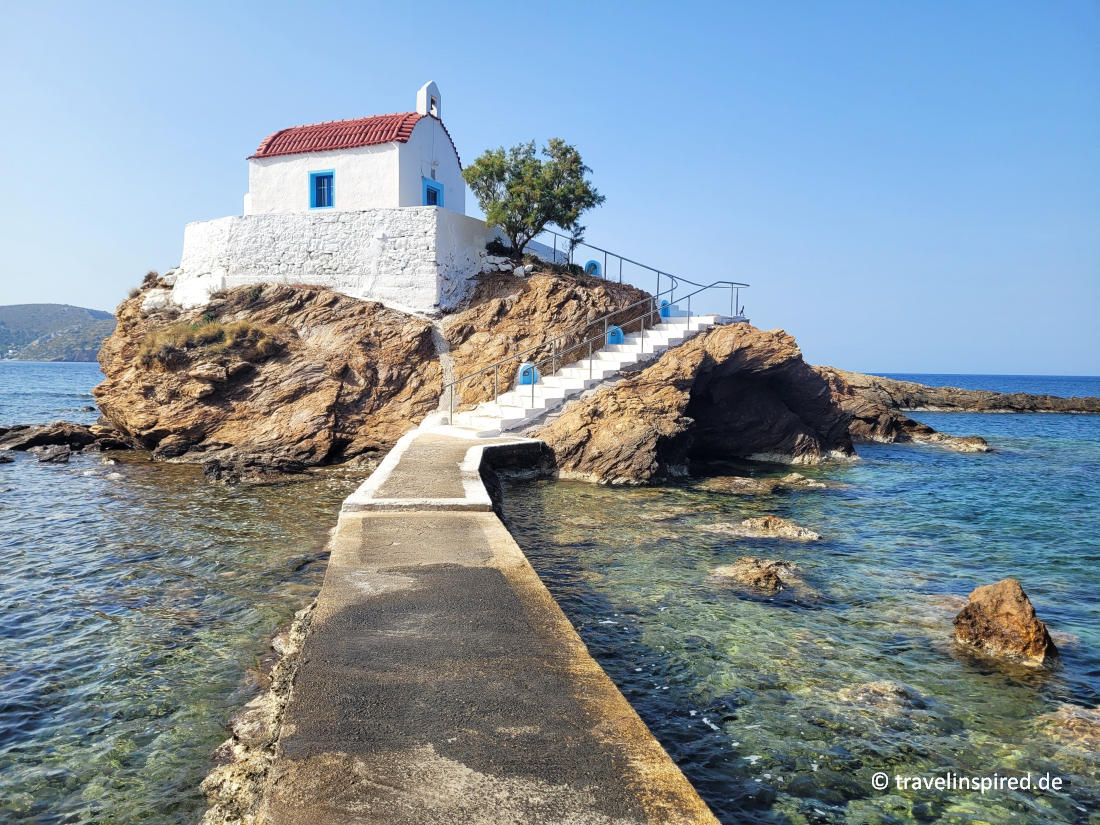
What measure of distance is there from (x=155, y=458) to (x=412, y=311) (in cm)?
820

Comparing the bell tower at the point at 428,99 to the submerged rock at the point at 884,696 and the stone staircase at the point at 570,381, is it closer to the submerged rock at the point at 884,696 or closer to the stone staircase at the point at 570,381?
the stone staircase at the point at 570,381

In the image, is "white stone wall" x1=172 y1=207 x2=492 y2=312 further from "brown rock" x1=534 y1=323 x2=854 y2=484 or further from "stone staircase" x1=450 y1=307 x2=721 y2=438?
"brown rock" x1=534 y1=323 x2=854 y2=484

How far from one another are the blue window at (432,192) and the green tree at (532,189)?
1.28 meters

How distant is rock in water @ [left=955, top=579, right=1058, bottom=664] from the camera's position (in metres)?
6.68

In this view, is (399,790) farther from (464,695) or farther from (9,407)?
(9,407)

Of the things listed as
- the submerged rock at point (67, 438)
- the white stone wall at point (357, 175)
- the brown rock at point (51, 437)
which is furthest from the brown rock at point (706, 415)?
the brown rock at point (51, 437)

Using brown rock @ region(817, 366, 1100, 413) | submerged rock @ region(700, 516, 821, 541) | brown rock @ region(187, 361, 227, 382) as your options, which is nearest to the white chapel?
brown rock @ region(187, 361, 227, 382)

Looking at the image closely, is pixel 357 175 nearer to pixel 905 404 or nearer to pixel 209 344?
pixel 209 344

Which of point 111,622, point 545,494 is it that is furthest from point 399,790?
point 545,494

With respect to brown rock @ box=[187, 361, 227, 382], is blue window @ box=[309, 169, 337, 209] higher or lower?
higher

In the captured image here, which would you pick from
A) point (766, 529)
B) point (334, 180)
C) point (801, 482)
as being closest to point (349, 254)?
point (334, 180)

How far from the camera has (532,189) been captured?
22.5 m

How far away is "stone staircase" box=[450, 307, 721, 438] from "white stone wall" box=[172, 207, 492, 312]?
195 inches

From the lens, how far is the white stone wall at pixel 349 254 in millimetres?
21312
